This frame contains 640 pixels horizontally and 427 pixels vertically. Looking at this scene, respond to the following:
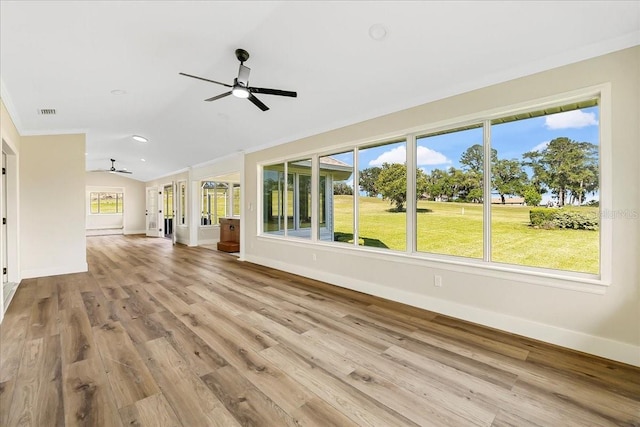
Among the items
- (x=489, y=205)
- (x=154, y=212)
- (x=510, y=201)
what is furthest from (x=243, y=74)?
(x=154, y=212)

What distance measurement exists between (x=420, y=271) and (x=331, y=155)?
2.39m

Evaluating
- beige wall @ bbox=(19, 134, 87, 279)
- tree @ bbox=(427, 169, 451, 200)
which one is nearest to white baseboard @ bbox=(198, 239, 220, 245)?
beige wall @ bbox=(19, 134, 87, 279)

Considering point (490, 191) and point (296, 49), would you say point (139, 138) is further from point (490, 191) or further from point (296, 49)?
point (490, 191)

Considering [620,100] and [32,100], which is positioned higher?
[32,100]

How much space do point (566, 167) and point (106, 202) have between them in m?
16.2

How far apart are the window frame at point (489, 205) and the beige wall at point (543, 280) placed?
29mm

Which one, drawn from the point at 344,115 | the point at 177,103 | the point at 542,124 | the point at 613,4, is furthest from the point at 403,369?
the point at 177,103

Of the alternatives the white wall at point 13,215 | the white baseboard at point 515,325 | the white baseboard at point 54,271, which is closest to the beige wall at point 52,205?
the white baseboard at point 54,271

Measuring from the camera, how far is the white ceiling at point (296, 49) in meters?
2.34

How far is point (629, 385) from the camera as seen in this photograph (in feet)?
6.57

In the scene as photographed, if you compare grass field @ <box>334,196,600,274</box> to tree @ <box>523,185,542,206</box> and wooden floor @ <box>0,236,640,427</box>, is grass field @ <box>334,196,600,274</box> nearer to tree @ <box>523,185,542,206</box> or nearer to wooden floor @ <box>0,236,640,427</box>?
tree @ <box>523,185,542,206</box>

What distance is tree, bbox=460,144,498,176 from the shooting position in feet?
10.1

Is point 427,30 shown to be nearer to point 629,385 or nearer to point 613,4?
point 613,4

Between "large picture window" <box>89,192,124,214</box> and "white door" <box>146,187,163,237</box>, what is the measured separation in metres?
2.14
